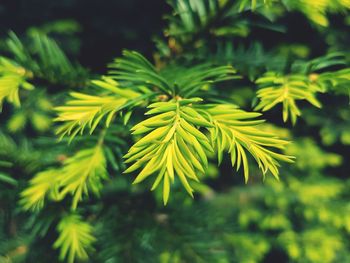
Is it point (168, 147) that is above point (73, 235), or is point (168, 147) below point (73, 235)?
above

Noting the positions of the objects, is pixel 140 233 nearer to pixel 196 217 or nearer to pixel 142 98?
pixel 196 217

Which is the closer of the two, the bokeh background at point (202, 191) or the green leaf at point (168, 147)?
the green leaf at point (168, 147)

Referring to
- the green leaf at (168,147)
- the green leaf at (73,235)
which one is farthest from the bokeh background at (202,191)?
the green leaf at (168,147)

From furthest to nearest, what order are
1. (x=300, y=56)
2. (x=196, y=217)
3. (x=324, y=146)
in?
(x=324, y=146) → (x=300, y=56) → (x=196, y=217)

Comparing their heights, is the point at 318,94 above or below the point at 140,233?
above

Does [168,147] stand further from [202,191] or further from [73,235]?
[202,191]

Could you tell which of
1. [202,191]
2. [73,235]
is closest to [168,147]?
[73,235]

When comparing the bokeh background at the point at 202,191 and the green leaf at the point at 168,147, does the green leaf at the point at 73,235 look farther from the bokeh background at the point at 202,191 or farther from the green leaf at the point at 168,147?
the green leaf at the point at 168,147

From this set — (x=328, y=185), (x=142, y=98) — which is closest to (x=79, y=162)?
(x=142, y=98)

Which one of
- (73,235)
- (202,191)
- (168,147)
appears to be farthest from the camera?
(202,191)

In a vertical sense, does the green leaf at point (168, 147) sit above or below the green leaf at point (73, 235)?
above

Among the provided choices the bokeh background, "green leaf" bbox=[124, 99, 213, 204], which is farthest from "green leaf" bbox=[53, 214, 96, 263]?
"green leaf" bbox=[124, 99, 213, 204]
